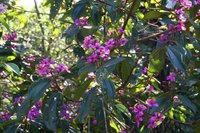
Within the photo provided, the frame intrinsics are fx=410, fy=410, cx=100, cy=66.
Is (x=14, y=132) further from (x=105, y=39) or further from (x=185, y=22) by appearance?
(x=185, y=22)

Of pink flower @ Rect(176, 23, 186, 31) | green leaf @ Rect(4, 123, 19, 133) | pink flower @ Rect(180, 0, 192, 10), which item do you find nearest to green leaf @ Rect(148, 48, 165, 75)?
pink flower @ Rect(176, 23, 186, 31)

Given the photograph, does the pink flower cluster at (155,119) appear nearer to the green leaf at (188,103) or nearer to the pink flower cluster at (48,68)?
the green leaf at (188,103)

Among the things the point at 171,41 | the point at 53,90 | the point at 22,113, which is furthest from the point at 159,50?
the point at 22,113

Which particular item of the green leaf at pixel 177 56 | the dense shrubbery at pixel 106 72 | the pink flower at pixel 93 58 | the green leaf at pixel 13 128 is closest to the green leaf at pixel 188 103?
the dense shrubbery at pixel 106 72

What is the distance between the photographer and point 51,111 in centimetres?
163

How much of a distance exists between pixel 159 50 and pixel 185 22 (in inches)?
7.4

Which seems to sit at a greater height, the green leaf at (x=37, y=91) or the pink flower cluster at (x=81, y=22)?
the pink flower cluster at (x=81, y=22)

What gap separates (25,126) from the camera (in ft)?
5.98

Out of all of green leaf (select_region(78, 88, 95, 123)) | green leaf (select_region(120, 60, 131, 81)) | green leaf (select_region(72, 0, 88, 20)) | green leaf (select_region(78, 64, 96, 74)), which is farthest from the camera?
green leaf (select_region(72, 0, 88, 20))

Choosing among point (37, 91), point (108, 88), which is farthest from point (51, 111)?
point (108, 88)

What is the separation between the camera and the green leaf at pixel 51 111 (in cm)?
162

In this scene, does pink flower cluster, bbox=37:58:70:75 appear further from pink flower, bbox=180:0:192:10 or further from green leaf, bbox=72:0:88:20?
pink flower, bbox=180:0:192:10

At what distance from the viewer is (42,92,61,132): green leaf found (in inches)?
63.8

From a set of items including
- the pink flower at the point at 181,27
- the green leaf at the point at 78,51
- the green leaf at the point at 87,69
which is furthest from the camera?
the green leaf at the point at 78,51
